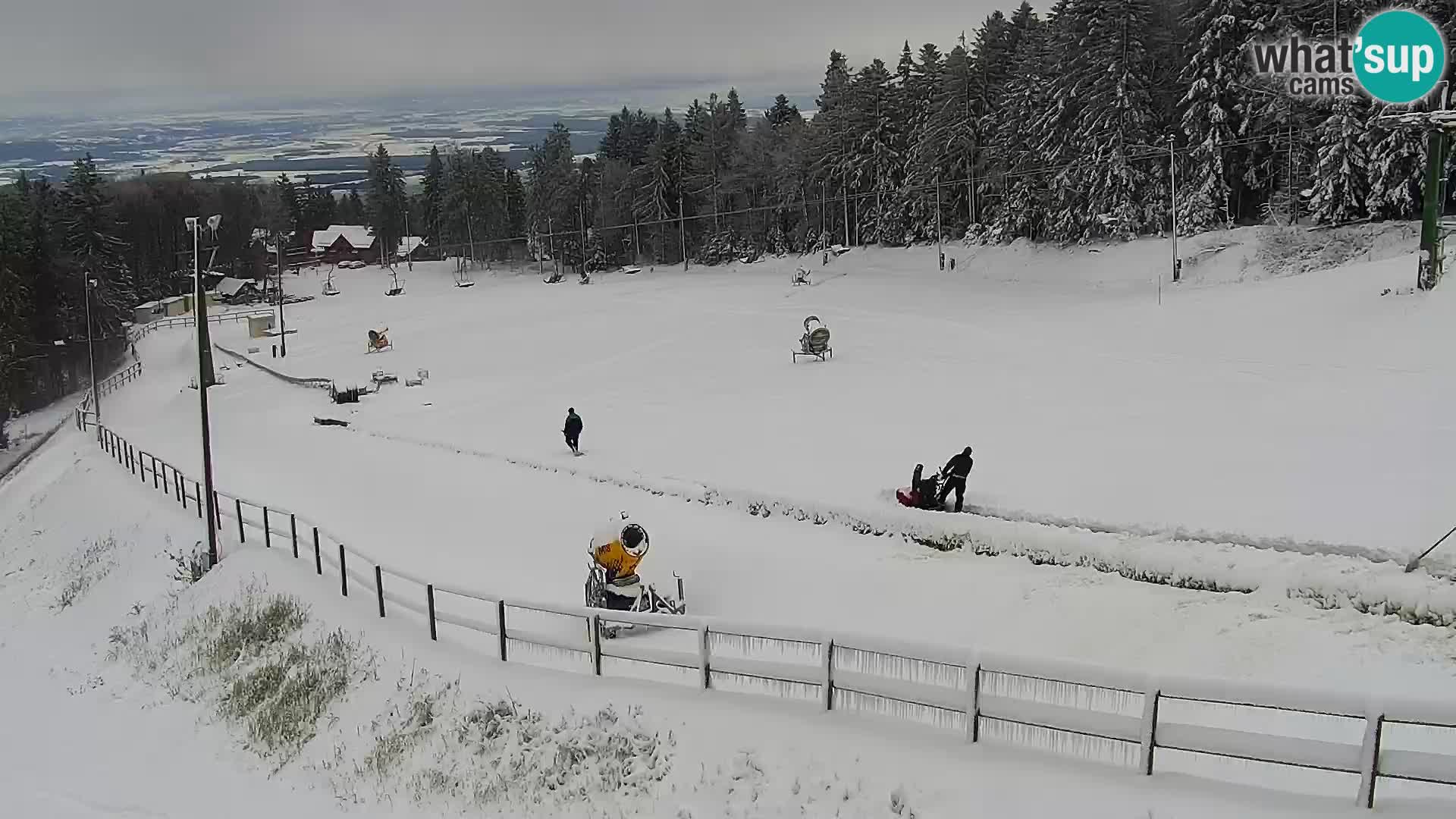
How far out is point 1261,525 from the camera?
1886 cm

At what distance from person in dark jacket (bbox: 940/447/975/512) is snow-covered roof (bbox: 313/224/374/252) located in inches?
5196

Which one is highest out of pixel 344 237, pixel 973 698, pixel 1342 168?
pixel 1342 168

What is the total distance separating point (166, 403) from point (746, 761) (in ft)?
170

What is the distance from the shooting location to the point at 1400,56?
47.0 m

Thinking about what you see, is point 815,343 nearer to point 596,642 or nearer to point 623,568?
point 623,568

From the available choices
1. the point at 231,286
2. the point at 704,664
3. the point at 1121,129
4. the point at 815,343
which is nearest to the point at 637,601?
the point at 704,664

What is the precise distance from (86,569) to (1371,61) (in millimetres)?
55729

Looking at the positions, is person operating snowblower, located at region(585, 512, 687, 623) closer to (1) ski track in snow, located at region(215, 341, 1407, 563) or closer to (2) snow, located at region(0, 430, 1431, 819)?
(2) snow, located at region(0, 430, 1431, 819)

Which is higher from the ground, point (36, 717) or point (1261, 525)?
point (1261, 525)

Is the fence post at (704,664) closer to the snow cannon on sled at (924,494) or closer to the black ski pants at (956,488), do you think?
the snow cannon on sled at (924,494)

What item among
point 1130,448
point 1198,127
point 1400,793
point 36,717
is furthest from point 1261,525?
point 1198,127

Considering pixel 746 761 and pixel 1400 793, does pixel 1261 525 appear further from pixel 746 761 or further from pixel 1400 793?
pixel 746 761

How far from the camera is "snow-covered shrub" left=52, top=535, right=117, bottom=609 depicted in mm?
23781

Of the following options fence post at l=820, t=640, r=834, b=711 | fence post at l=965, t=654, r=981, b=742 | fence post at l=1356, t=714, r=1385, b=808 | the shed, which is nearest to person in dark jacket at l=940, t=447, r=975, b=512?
fence post at l=820, t=640, r=834, b=711
